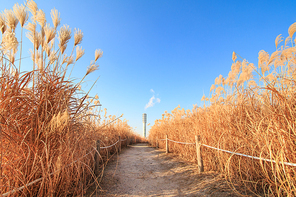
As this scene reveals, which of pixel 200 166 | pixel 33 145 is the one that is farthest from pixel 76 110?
pixel 200 166

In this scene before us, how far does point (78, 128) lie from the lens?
1.86m

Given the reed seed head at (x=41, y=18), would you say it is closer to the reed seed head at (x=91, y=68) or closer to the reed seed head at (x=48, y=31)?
the reed seed head at (x=48, y=31)

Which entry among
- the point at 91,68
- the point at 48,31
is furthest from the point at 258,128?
the point at 48,31

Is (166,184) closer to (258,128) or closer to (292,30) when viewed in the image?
(258,128)

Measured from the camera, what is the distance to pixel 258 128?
1543 millimetres

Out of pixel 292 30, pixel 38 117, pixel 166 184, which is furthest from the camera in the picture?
pixel 166 184

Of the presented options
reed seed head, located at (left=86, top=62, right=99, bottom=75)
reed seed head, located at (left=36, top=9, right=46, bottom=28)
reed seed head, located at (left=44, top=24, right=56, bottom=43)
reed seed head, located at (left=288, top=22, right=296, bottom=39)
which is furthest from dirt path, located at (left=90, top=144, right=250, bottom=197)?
reed seed head, located at (left=288, top=22, right=296, bottom=39)

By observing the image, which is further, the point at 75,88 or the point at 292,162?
the point at 75,88

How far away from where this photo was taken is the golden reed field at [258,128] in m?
1.43

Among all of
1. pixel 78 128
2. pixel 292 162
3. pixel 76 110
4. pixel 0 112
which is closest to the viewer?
pixel 0 112

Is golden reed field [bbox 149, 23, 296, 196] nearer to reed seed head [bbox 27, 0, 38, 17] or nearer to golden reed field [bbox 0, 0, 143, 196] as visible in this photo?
golden reed field [bbox 0, 0, 143, 196]

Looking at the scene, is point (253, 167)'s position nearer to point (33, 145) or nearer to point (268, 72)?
point (268, 72)

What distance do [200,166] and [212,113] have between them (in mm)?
1199

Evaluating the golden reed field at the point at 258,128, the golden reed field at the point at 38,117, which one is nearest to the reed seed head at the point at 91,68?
the golden reed field at the point at 38,117
